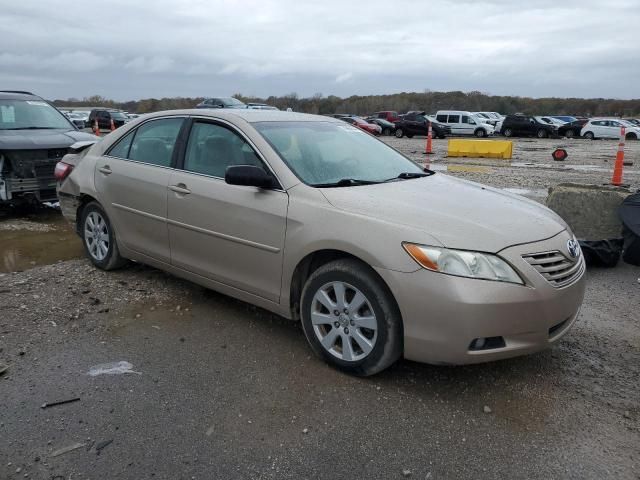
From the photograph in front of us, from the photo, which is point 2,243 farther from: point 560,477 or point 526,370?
point 560,477

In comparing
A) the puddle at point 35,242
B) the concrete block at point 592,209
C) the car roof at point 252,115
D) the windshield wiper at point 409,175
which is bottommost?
the puddle at point 35,242

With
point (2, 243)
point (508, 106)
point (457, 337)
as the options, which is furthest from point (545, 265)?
point (508, 106)

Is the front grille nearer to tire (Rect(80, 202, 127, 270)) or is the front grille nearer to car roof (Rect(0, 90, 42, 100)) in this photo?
tire (Rect(80, 202, 127, 270))

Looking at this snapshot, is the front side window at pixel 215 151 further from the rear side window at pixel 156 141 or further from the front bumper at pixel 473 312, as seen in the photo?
the front bumper at pixel 473 312

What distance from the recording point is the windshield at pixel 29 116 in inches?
335

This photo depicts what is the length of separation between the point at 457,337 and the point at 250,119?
7.56 feet

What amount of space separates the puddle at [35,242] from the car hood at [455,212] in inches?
154

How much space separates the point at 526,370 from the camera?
3.52 m

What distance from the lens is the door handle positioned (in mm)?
4232

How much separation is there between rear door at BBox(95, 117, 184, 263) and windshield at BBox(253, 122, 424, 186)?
3.25 ft

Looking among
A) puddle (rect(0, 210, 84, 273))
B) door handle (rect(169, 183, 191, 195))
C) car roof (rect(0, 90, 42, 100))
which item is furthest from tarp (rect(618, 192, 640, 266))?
car roof (rect(0, 90, 42, 100))

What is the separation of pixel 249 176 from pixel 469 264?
156 cm

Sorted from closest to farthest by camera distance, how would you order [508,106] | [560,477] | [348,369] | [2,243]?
[560,477], [348,369], [2,243], [508,106]

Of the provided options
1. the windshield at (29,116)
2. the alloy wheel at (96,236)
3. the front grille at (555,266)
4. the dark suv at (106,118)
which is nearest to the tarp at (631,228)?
the front grille at (555,266)
